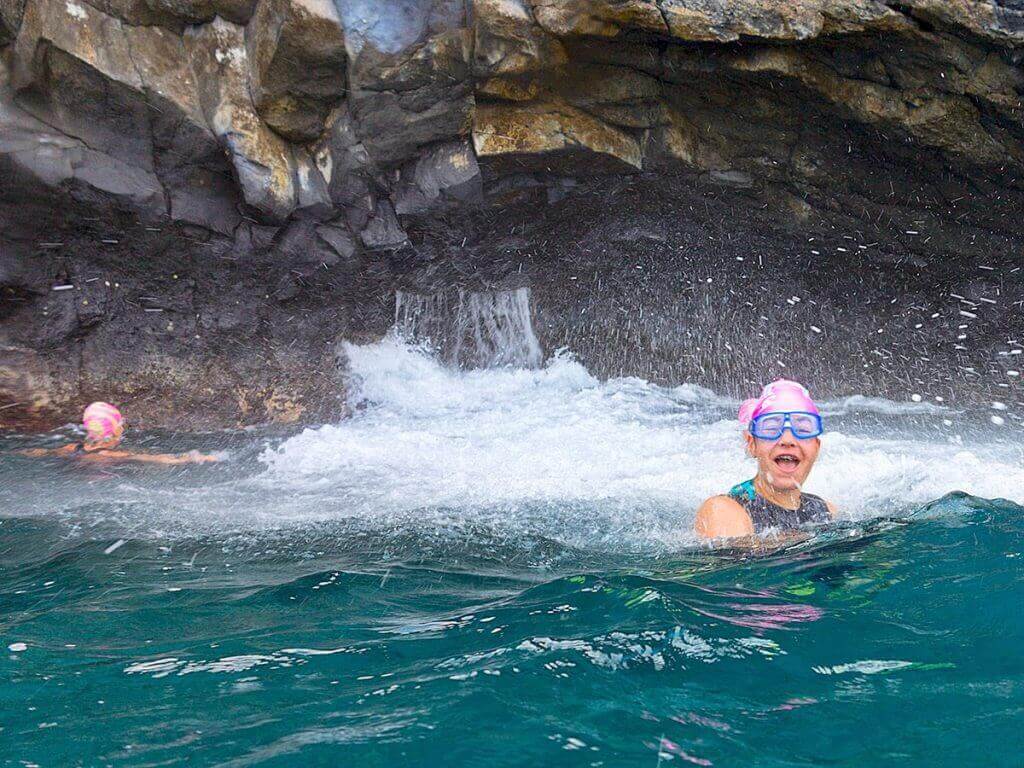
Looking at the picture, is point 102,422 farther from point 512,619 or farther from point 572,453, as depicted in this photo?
point 512,619

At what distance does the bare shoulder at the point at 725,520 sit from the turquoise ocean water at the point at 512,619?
0.34ft

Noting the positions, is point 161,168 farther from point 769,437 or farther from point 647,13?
point 769,437

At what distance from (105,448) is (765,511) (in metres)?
5.57

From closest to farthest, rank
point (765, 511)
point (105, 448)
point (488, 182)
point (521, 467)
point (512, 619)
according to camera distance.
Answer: point (512, 619)
point (765, 511)
point (521, 467)
point (105, 448)
point (488, 182)

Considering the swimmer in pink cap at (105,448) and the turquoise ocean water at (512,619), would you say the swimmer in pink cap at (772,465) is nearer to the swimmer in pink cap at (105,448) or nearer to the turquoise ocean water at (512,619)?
the turquoise ocean water at (512,619)

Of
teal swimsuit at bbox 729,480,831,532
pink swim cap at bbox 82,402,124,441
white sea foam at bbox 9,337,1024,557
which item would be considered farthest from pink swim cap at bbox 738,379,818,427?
pink swim cap at bbox 82,402,124,441

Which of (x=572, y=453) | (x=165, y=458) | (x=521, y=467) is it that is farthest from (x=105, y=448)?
(x=572, y=453)

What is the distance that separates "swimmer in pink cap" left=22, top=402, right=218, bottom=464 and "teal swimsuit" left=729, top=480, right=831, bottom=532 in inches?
189

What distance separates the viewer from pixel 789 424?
12.6 ft

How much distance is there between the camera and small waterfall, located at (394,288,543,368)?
912 cm

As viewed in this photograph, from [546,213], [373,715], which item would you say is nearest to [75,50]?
[546,213]

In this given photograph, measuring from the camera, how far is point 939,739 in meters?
2.29

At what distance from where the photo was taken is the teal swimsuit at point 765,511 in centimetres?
403

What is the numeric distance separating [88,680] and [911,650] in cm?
254
